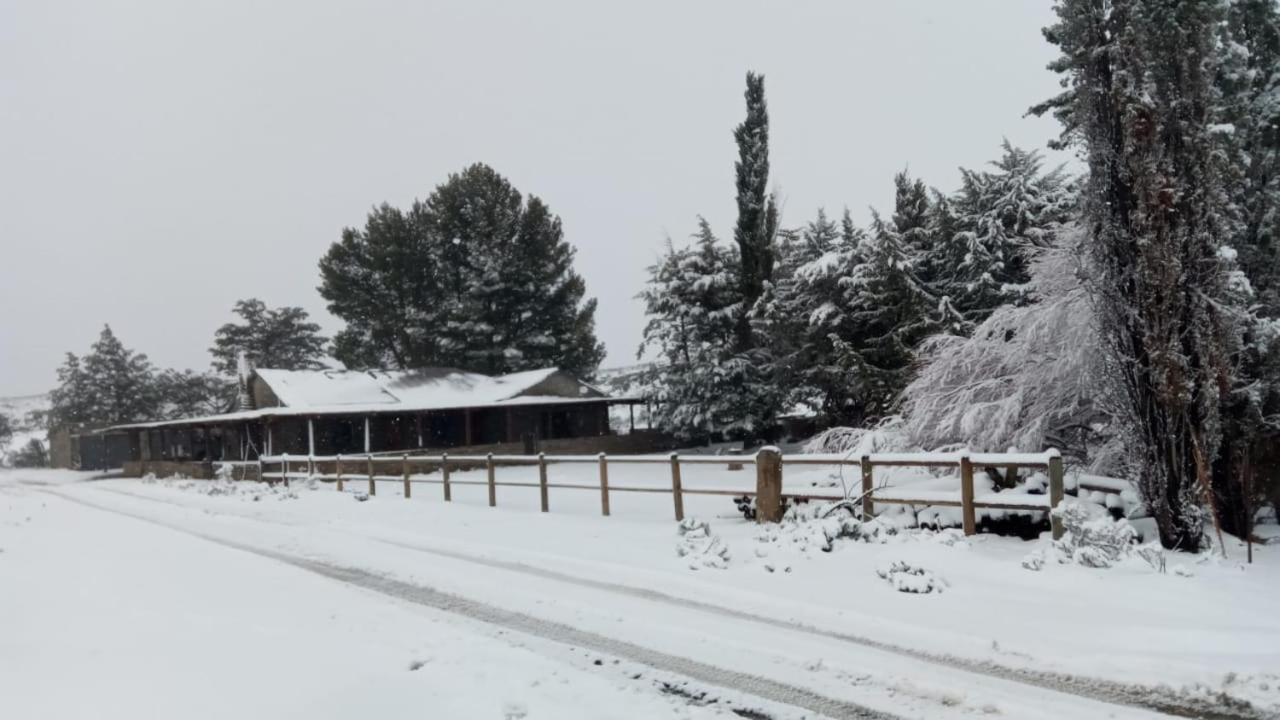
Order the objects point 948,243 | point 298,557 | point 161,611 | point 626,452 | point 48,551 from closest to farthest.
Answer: point 161,611 < point 298,557 < point 48,551 < point 948,243 < point 626,452

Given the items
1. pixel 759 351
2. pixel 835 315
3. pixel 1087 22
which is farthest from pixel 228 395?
pixel 1087 22

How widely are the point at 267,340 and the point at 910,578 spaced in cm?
6538

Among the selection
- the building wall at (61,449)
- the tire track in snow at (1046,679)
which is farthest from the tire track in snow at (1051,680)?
the building wall at (61,449)

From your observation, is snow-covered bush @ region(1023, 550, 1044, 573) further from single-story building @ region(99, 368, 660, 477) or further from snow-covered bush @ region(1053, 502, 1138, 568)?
single-story building @ region(99, 368, 660, 477)

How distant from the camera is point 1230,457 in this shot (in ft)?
30.8

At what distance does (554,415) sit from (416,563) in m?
30.3

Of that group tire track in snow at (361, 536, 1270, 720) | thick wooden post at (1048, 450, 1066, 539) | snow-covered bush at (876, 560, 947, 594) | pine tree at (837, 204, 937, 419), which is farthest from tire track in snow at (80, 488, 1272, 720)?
pine tree at (837, 204, 937, 419)

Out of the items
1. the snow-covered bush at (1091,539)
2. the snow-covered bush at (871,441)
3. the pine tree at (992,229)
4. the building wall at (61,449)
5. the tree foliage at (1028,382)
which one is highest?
the pine tree at (992,229)

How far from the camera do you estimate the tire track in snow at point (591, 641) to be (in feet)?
16.0

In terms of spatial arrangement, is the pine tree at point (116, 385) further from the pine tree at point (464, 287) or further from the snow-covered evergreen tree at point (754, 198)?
the snow-covered evergreen tree at point (754, 198)

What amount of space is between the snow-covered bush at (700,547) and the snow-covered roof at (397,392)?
2277 cm

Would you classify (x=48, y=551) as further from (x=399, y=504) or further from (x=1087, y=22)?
(x=1087, y=22)

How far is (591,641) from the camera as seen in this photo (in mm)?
6227

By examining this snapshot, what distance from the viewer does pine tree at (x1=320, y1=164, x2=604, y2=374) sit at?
48.5 meters
